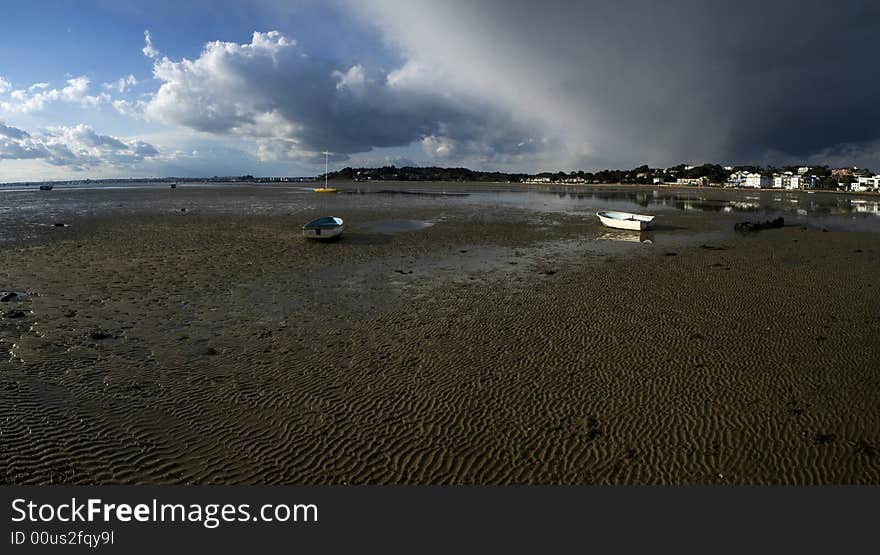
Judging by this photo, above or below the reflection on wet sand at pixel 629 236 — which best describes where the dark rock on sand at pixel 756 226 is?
above

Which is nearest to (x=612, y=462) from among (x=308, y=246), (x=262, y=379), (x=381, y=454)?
(x=381, y=454)

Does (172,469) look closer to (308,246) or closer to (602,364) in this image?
(602,364)

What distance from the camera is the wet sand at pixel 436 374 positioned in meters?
6.70

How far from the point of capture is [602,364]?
10344 millimetres

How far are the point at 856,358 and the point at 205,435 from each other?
14.3m

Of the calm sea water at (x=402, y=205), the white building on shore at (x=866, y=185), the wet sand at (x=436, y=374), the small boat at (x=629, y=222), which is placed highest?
the white building on shore at (x=866, y=185)

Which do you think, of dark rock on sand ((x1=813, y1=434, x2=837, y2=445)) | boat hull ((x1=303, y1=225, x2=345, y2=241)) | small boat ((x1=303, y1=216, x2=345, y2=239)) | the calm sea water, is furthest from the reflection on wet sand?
dark rock on sand ((x1=813, y1=434, x2=837, y2=445))

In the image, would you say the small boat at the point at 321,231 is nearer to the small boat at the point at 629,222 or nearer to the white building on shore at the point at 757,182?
the small boat at the point at 629,222

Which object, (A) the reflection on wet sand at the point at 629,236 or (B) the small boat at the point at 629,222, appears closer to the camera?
(A) the reflection on wet sand at the point at 629,236

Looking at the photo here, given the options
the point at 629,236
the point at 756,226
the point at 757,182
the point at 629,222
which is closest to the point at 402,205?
the point at 629,222

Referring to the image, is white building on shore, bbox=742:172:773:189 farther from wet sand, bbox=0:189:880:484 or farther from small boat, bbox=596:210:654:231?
wet sand, bbox=0:189:880:484

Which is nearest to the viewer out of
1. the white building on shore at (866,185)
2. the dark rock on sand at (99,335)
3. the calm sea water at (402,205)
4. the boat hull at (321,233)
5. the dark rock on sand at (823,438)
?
the dark rock on sand at (823,438)

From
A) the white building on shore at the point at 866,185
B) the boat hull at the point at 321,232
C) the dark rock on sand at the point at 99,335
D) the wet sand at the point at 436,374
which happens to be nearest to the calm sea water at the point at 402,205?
the boat hull at the point at 321,232

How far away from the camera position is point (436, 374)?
9.77 metres
